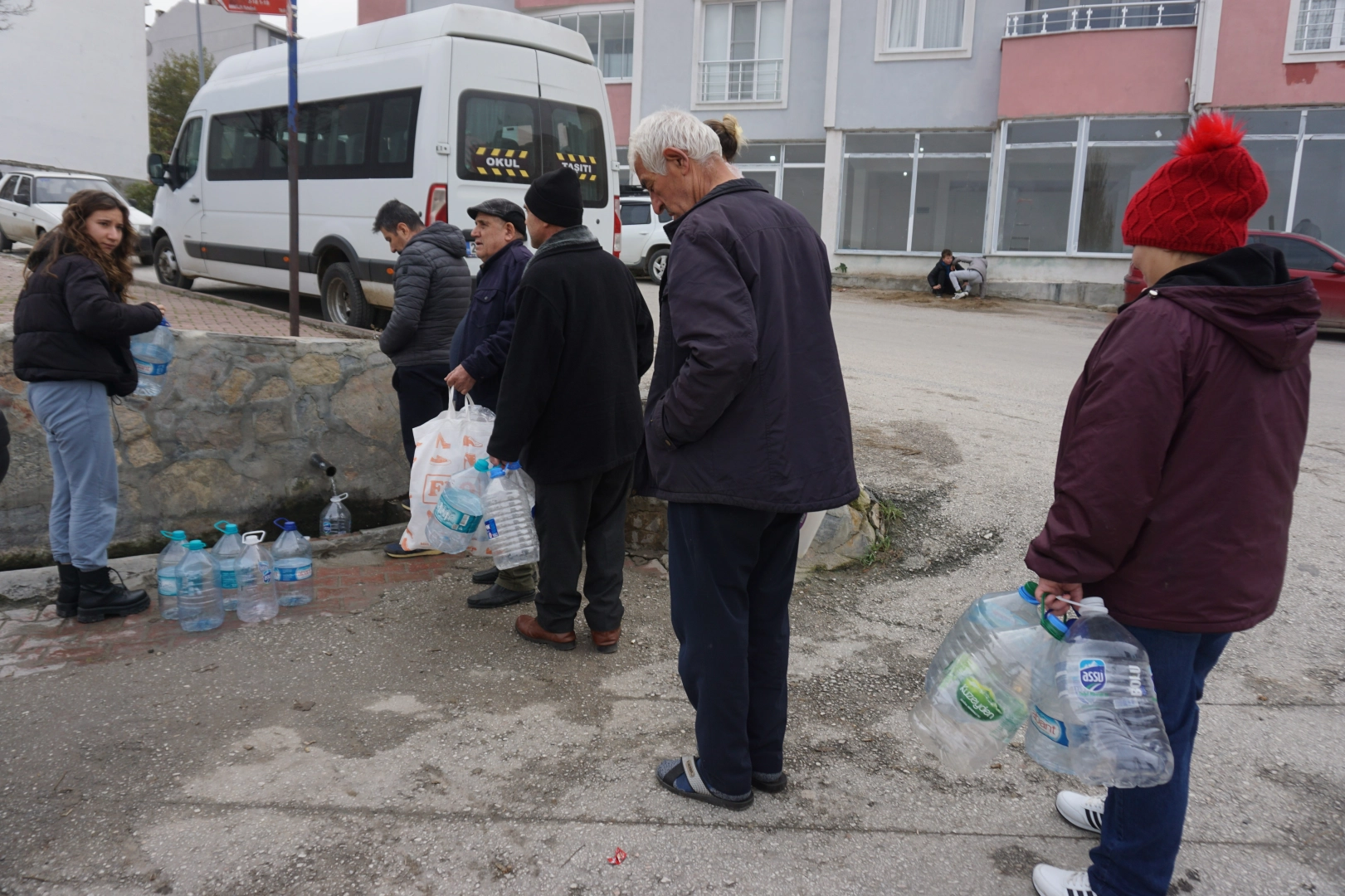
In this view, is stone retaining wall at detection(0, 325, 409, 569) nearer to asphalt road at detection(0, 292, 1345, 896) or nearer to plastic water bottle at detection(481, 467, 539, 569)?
asphalt road at detection(0, 292, 1345, 896)

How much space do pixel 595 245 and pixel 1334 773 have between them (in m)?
3.11

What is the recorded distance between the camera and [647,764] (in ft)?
10.4

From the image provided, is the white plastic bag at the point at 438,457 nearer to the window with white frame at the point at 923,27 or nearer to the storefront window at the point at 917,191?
the storefront window at the point at 917,191

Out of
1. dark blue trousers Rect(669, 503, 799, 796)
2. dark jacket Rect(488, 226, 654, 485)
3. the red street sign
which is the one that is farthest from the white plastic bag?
the red street sign

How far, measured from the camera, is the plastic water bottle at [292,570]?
14.6 feet

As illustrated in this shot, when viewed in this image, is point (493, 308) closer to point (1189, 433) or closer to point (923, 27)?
point (1189, 433)

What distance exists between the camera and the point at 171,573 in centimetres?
424

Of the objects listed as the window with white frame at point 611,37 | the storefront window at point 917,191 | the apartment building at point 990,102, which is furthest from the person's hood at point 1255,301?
the window with white frame at point 611,37

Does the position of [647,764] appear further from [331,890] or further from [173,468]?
[173,468]

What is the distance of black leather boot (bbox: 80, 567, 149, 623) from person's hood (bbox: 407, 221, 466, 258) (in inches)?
83.2

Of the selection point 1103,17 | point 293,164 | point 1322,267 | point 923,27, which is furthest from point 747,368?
point 923,27

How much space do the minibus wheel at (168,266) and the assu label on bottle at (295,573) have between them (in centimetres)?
862

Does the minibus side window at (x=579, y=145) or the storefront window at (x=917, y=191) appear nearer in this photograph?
the minibus side window at (x=579, y=145)

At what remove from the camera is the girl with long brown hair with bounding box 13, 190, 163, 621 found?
4.01 metres
